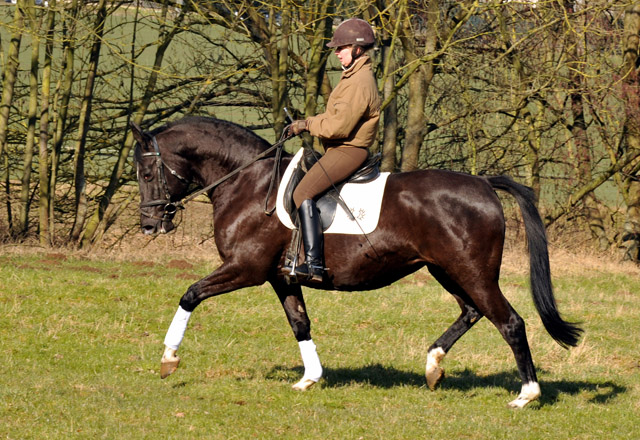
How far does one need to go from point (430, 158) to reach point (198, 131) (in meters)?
11.2

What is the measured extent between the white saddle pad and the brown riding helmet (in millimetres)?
1163

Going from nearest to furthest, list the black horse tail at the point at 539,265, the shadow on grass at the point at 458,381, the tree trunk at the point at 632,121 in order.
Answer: the black horse tail at the point at 539,265 < the shadow on grass at the point at 458,381 < the tree trunk at the point at 632,121

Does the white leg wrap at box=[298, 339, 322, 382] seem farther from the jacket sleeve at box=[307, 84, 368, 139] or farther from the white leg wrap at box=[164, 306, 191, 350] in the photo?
the jacket sleeve at box=[307, 84, 368, 139]

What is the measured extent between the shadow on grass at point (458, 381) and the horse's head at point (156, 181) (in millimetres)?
1802

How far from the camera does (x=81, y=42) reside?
13992mm

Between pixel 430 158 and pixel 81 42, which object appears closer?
pixel 81 42

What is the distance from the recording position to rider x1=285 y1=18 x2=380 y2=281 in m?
6.91

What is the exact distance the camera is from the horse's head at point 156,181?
7.46 metres

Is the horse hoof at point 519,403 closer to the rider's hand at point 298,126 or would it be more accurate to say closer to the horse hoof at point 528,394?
the horse hoof at point 528,394

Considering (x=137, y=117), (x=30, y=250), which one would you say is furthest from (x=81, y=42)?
(x=30, y=250)

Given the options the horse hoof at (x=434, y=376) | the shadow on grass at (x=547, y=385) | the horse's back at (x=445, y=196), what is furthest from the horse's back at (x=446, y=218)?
the shadow on grass at (x=547, y=385)

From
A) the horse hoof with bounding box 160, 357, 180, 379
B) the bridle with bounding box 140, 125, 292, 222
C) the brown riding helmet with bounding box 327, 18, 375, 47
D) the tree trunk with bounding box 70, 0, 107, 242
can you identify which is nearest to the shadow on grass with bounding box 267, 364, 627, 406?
the horse hoof with bounding box 160, 357, 180, 379

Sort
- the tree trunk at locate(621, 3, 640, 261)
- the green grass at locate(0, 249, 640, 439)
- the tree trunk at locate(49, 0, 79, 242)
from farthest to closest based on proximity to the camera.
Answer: the tree trunk at locate(621, 3, 640, 261), the tree trunk at locate(49, 0, 79, 242), the green grass at locate(0, 249, 640, 439)

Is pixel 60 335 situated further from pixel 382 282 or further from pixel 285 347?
pixel 382 282
